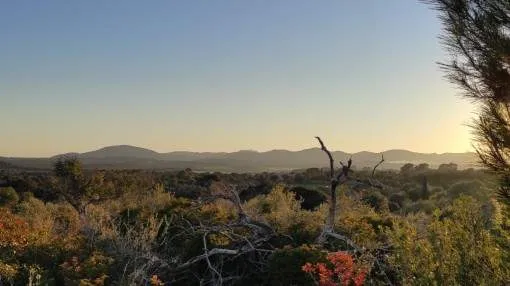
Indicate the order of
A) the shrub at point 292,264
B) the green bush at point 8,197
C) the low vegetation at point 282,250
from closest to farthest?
the low vegetation at point 282,250, the shrub at point 292,264, the green bush at point 8,197

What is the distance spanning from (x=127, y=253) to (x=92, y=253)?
0.67 m

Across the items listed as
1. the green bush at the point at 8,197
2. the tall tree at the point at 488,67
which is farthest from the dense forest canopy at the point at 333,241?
the green bush at the point at 8,197

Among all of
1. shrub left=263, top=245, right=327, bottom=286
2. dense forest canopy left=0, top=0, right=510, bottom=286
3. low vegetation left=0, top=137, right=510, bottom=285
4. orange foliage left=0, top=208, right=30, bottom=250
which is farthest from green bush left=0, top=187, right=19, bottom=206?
shrub left=263, top=245, right=327, bottom=286

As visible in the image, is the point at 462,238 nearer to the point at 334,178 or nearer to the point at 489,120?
the point at 489,120

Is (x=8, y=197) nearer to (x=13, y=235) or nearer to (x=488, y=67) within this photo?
(x=13, y=235)

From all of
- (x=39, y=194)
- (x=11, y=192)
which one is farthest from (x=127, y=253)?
(x=39, y=194)

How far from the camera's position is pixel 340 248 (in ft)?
33.5

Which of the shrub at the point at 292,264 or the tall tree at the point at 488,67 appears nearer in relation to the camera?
the tall tree at the point at 488,67

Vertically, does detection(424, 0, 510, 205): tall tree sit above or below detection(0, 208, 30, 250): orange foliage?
above

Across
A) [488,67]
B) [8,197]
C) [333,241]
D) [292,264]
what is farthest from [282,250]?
[8,197]

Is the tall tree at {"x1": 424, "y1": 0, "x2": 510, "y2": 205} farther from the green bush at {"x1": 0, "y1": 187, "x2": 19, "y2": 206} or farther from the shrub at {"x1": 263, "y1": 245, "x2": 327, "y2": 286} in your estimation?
the green bush at {"x1": 0, "y1": 187, "x2": 19, "y2": 206}

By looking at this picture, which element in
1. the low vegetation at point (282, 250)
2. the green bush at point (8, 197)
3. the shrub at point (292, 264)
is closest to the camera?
the low vegetation at point (282, 250)

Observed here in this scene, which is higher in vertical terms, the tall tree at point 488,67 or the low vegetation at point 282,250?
the tall tree at point 488,67

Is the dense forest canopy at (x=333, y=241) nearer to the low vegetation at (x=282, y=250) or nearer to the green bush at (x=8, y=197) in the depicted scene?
the low vegetation at (x=282, y=250)
